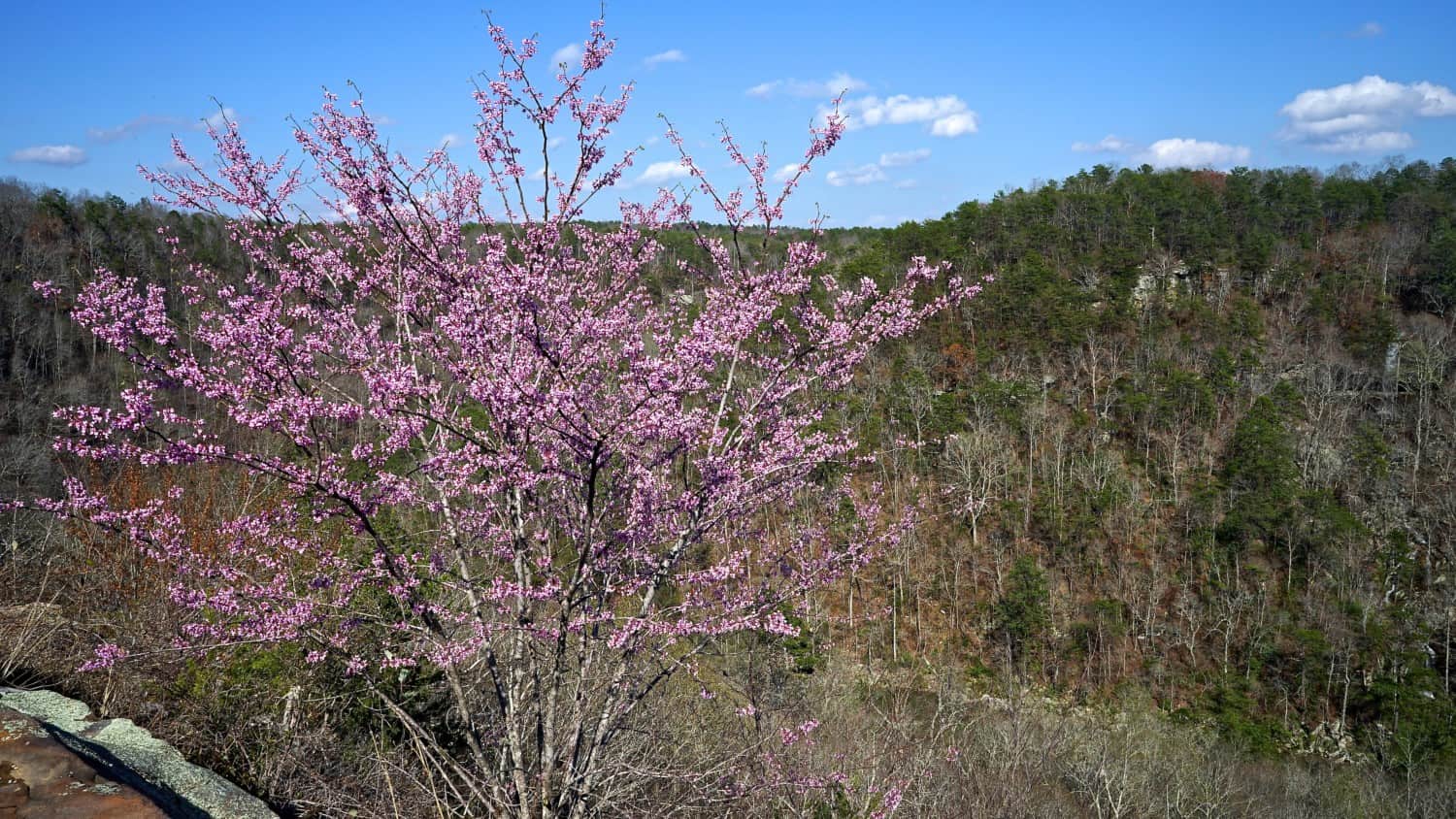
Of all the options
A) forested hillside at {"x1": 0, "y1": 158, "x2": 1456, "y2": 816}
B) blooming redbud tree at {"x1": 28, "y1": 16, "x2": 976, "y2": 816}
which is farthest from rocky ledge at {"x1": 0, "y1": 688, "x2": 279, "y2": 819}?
forested hillside at {"x1": 0, "y1": 158, "x2": 1456, "y2": 816}

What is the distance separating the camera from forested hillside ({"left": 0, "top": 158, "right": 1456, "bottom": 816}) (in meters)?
A: 30.9

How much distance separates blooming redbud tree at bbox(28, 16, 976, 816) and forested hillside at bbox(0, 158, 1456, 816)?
7901mm

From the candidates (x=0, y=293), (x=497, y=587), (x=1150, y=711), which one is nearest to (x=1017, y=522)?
(x=1150, y=711)

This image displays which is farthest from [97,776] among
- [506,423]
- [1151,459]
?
[1151,459]

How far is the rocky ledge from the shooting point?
3029mm

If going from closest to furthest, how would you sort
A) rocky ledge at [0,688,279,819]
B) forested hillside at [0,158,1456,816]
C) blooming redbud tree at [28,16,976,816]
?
rocky ledge at [0,688,279,819]
blooming redbud tree at [28,16,976,816]
forested hillside at [0,158,1456,816]

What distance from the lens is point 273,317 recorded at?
15.2 feet

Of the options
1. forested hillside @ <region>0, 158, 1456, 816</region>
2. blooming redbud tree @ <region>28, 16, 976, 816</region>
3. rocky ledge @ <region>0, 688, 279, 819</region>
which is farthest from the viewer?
forested hillside @ <region>0, 158, 1456, 816</region>

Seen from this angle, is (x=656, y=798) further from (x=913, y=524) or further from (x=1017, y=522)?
(x=1017, y=522)

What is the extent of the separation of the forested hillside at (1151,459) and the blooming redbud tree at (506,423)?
7.90m

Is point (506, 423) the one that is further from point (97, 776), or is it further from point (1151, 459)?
point (1151, 459)

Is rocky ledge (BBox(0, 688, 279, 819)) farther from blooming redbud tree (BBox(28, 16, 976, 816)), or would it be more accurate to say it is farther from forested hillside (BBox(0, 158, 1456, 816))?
forested hillside (BBox(0, 158, 1456, 816))

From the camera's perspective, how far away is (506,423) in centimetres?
455

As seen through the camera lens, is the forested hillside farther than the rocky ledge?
Yes
